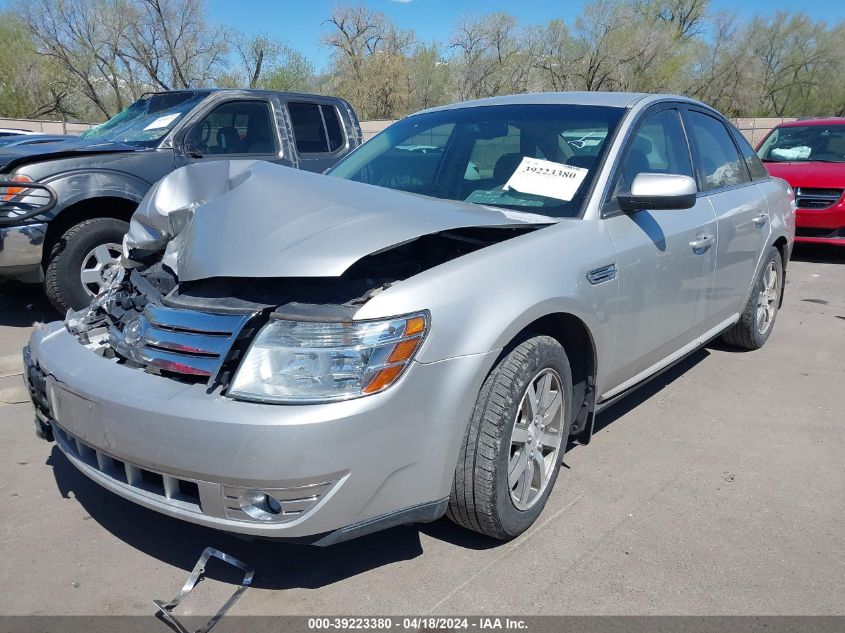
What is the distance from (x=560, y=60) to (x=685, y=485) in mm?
44266

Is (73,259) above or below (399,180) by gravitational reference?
below

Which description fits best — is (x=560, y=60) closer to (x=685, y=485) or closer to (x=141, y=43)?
(x=141, y=43)

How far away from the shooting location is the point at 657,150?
3711 millimetres

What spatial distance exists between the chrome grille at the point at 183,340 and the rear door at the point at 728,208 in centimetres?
283

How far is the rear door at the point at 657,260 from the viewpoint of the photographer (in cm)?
317

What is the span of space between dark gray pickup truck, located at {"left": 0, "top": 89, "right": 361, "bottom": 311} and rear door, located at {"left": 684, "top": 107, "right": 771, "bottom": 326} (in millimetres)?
3716

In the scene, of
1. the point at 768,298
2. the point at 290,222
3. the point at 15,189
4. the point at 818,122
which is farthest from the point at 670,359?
the point at 818,122

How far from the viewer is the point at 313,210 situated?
2592 millimetres

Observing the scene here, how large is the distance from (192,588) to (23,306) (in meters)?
5.08

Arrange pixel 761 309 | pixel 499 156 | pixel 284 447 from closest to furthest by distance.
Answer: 1. pixel 284 447
2. pixel 499 156
3. pixel 761 309

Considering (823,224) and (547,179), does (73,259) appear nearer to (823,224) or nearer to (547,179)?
(547,179)

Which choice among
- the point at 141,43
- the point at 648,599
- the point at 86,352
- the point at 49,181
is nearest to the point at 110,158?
the point at 49,181

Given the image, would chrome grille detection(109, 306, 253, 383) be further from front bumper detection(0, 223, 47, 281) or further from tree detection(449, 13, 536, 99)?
tree detection(449, 13, 536, 99)

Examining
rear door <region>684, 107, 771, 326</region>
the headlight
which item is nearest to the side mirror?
rear door <region>684, 107, 771, 326</region>
